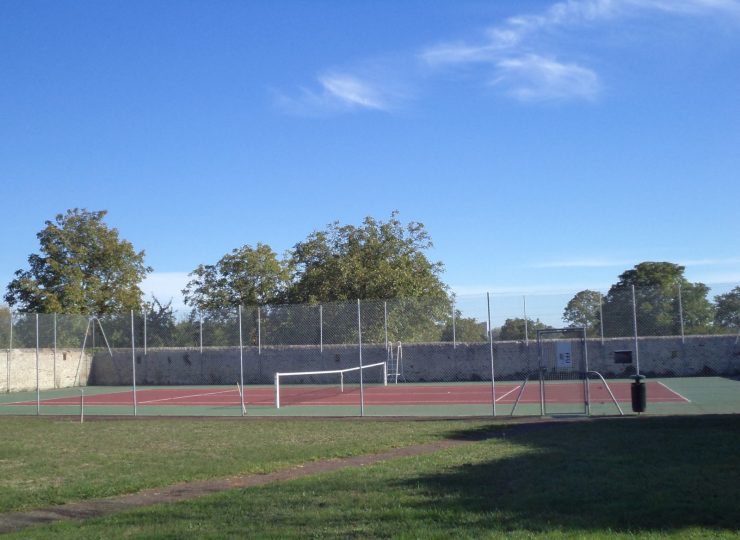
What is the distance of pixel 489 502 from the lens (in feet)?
28.5

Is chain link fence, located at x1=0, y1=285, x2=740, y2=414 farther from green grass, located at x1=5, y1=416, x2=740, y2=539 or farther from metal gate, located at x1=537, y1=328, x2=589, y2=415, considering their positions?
green grass, located at x1=5, y1=416, x2=740, y2=539

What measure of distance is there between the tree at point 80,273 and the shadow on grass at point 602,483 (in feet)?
123

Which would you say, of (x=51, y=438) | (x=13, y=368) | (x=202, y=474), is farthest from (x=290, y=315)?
(x=202, y=474)

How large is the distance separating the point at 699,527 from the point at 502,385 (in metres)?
24.5

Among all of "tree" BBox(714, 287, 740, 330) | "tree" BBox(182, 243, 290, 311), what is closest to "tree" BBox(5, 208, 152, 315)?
"tree" BBox(182, 243, 290, 311)

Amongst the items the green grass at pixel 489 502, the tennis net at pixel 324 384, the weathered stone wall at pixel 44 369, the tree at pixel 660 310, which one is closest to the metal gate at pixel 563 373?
the tree at pixel 660 310

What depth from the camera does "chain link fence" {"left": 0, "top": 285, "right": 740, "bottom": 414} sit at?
3052cm

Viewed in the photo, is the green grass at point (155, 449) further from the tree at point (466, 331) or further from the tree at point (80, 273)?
the tree at point (80, 273)

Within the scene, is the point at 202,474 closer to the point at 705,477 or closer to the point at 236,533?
the point at 236,533

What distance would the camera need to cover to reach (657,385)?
28.1 metres

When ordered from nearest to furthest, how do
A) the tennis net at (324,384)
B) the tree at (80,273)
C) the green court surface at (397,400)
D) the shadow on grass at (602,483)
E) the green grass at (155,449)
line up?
the shadow on grass at (602,483) → the green grass at (155,449) → the green court surface at (397,400) → the tennis net at (324,384) → the tree at (80,273)

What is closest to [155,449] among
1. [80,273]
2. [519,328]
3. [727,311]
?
[519,328]

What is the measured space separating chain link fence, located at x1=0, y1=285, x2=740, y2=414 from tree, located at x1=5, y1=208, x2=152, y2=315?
8.62m

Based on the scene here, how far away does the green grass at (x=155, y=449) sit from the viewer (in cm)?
1125
